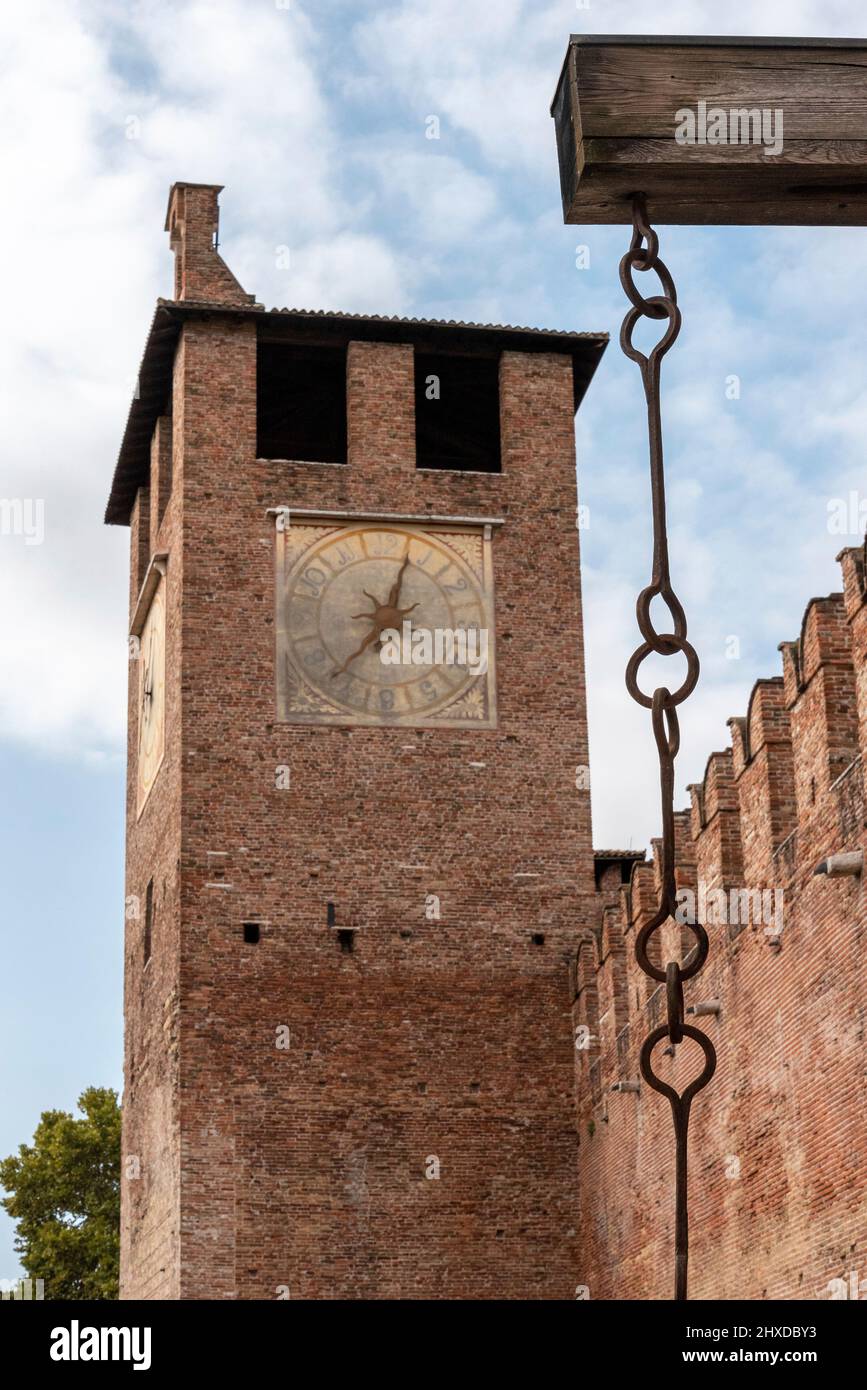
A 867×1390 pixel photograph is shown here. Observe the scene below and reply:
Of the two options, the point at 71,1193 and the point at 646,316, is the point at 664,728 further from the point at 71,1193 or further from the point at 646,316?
the point at 71,1193

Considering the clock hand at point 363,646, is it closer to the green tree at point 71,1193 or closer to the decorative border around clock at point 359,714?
the decorative border around clock at point 359,714

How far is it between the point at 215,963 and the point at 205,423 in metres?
4.95

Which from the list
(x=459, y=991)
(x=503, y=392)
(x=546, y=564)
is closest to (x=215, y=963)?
(x=459, y=991)

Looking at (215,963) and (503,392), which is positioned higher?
(503,392)

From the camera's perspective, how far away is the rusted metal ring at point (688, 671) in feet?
11.5

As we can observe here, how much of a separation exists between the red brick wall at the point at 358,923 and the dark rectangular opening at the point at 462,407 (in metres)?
0.71

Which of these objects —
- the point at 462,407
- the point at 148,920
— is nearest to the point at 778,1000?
the point at 148,920

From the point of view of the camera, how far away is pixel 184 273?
21.1 m

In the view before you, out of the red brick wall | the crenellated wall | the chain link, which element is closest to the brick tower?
the red brick wall

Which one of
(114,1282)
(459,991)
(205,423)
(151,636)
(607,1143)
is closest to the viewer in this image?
(607,1143)
